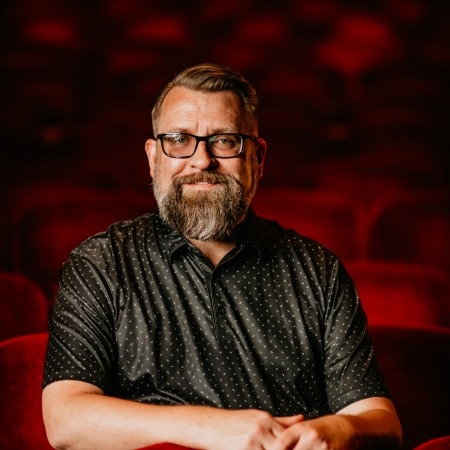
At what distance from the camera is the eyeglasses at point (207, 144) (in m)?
1.04

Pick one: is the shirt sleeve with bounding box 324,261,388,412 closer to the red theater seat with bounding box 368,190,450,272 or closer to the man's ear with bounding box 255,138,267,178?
the man's ear with bounding box 255,138,267,178

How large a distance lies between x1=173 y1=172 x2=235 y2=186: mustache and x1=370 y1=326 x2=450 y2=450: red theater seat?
392 mm

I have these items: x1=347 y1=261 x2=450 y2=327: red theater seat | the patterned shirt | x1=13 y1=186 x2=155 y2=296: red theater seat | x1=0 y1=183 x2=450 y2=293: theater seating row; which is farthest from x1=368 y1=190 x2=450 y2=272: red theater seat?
the patterned shirt

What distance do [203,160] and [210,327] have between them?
26 cm

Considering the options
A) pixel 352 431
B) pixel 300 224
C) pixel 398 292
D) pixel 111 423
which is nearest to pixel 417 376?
pixel 352 431

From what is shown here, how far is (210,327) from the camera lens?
98 cm

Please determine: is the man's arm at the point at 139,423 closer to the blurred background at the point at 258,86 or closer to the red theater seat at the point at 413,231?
the red theater seat at the point at 413,231

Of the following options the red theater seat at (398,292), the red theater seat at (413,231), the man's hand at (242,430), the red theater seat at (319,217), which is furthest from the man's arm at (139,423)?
the red theater seat at (413,231)

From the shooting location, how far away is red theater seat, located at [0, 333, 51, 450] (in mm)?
960

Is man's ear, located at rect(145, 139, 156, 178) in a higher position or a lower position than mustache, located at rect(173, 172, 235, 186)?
higher

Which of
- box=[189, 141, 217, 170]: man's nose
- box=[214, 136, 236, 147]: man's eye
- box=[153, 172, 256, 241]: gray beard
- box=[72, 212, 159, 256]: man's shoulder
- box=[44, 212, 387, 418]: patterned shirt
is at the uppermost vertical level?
box=[214, 136, 236, 147]: man's eye

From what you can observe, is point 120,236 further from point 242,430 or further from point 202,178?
point 242,430

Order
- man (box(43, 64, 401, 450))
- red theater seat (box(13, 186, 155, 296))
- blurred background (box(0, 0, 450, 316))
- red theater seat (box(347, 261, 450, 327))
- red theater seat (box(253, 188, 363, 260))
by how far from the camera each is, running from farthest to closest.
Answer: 1. blurred background (box(0, 0, 450, 316))
2. red theater seat (box(253, 188, 363, 260))
3. red theater seat (box(13, 186, 155, 296))
4. red theater seat (box(347, 261, 450, 327))
5. man (box(43, 64, 401, 450))

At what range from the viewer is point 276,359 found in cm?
98
